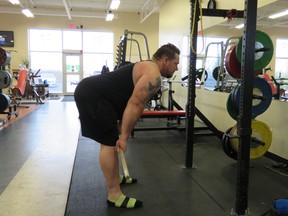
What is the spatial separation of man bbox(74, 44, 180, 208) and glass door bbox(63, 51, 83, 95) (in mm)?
10484

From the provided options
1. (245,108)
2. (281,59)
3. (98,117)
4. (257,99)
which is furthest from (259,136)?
(98,117)

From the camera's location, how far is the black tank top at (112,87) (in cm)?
201

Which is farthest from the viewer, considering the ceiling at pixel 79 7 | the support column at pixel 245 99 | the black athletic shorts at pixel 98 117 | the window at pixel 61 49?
the window at pixel 61 49

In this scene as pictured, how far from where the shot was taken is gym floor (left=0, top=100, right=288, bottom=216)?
2.12m

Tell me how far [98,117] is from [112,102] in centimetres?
16

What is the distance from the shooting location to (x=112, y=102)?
2047 mm

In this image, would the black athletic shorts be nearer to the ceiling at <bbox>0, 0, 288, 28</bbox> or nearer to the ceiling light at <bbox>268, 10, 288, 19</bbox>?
the ceiling light at <bbox>268, 10, 288, 19</bbox>

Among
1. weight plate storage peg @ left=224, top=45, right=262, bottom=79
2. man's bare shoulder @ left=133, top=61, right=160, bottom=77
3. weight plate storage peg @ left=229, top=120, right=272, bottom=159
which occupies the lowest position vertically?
weight plate storage peg @ left=229, top=120, right=272, bottom=159

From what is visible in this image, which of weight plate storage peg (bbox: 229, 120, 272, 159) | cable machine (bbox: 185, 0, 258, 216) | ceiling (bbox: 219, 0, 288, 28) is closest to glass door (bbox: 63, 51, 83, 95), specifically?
ceiling (bbox: 219, 0, 288, 28)

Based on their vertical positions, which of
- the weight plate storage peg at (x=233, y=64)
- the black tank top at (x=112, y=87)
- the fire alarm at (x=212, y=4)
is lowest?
the black tank top at (x=112, y=87)

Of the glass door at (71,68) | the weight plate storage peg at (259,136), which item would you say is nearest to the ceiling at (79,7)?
the glass door at (71,68)

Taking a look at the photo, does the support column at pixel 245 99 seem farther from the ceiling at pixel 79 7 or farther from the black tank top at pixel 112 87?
the ceiling at pixel 79 7

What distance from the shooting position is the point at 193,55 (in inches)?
113

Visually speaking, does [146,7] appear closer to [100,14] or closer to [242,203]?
[100,14]
